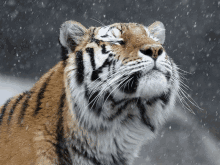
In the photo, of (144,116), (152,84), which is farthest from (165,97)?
(152,84)

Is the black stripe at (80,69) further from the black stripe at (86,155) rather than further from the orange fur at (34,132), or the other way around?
the black stripe at (86,155)

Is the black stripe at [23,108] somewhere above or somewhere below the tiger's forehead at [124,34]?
below

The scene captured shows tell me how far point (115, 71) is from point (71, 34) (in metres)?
0.42

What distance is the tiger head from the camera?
3.68 ft

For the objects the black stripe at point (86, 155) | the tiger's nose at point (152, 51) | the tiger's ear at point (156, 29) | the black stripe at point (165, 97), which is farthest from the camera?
the tiger's ear at point (156, 29)

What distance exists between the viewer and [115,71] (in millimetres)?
1170

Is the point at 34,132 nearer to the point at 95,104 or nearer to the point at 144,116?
the point at 95,104

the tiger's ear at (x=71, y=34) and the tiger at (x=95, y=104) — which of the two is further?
the tiger's ear at (x=71, y=34)

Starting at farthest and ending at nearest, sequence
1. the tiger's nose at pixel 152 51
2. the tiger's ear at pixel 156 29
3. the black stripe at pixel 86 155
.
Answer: the tiger's ear at pixel 156 29, the black stripe at pixel 86 155, the tiger's nose at pixel 152 51

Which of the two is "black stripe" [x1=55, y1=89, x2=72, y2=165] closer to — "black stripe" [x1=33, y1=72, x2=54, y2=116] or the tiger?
the tiger

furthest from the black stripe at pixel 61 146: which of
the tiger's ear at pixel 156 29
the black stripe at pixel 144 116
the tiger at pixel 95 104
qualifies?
the tiger's ear at pixel 156 29

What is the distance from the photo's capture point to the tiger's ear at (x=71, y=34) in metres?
1.39

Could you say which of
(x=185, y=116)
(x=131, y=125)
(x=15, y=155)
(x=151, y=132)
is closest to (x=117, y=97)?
(x=131, y=125)

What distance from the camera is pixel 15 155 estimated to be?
117 centimetres
